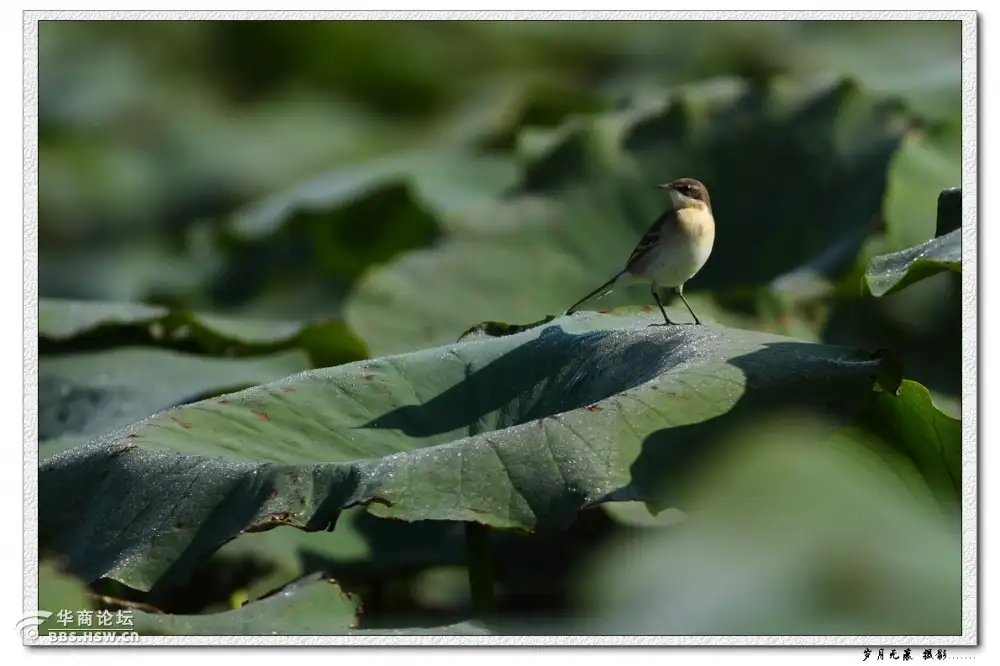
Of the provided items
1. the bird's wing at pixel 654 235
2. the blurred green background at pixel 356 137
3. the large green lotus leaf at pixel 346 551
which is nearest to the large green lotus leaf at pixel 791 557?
the large green lotus leaf at pixel 346 551

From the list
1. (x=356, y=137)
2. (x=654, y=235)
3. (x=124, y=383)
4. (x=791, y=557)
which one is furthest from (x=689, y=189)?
(x=356, y=137)

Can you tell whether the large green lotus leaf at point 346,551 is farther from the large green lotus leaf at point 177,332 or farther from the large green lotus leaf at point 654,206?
the large green lotus leaf at point 654,206

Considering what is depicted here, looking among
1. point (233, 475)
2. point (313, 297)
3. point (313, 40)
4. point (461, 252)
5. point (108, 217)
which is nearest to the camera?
point (233, 475)

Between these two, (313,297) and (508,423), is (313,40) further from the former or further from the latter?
(508,423)

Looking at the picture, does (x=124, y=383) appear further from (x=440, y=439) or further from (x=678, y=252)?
(x=678, y=252)

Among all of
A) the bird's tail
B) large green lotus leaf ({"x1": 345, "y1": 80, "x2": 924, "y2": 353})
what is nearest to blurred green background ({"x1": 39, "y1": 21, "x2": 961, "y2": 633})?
large green lotus leaf ({"x1": 345, "y1": 80, "x2": 924, "y2": 353})

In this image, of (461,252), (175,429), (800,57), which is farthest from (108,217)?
(175,429)
